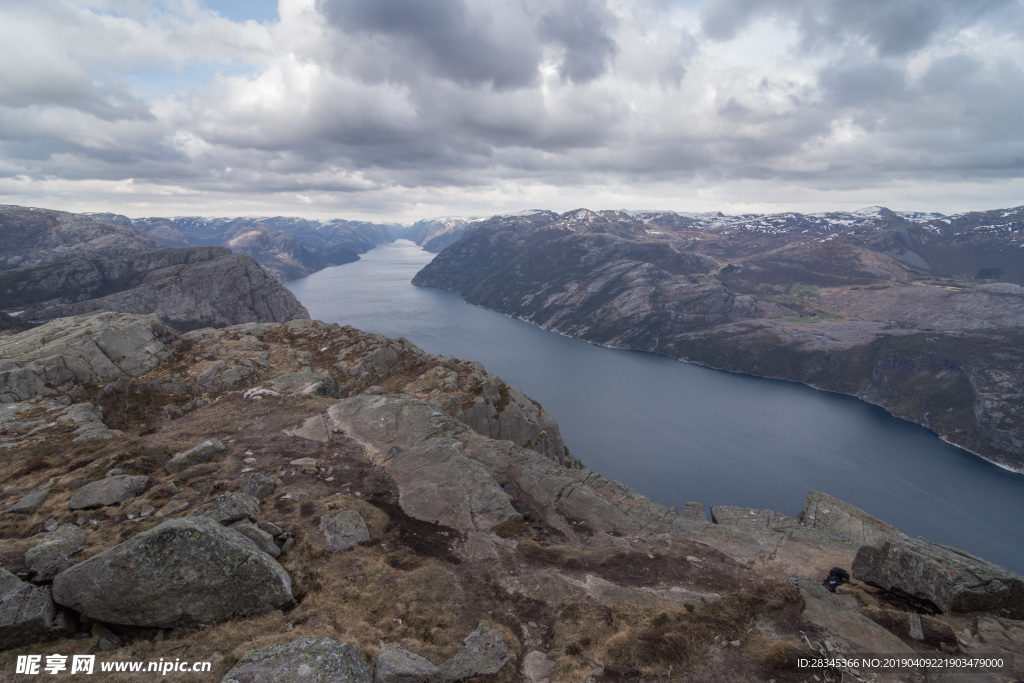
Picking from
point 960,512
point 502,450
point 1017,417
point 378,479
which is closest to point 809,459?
point 960,512

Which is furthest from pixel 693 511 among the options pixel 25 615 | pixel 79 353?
pixel 79 353

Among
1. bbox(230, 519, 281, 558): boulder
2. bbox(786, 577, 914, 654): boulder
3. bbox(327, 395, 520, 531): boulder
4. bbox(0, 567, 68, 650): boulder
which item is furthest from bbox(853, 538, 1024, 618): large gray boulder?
bbox(0, 567, 68, 650): boulder

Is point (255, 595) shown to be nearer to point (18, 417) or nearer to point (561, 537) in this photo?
point (561, 537)

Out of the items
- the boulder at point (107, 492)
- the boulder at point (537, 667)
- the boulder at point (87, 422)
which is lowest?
the boulder at point (537, 667)

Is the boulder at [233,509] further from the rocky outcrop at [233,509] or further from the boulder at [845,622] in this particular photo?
the boulder at [845,622]

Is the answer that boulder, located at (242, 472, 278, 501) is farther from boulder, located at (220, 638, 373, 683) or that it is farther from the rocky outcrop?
boulder, located at (220, 638, 373, 683)

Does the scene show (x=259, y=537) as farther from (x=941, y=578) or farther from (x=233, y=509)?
(x=941, y=578)

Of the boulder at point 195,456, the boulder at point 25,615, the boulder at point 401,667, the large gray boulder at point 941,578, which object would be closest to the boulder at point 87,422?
the boulder at point 195,456
